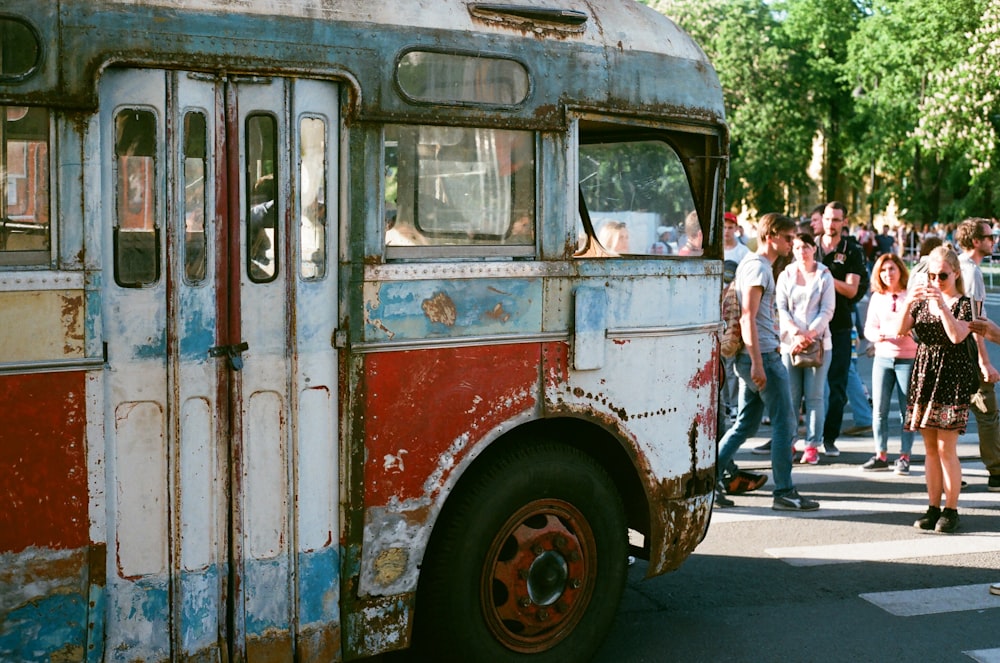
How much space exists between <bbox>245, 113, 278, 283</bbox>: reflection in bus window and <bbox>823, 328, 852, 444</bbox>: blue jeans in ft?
23.5

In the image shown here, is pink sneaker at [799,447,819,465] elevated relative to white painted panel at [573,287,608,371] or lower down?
lower down

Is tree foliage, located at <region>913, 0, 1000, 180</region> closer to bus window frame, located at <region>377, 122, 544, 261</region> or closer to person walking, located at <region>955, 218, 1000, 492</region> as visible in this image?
person walking, located at <region>955, 218, 1000, 492</region>

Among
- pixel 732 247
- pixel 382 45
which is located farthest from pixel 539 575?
pixel 732 247

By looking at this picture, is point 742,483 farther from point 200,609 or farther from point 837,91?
point 837,91

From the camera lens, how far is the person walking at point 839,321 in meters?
10.2

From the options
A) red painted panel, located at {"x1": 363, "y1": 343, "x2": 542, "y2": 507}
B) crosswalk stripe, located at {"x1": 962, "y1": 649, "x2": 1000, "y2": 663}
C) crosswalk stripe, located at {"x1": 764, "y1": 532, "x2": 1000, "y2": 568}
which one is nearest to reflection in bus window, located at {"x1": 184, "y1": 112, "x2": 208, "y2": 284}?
red painted panel, located at {"x1": 363, "y1": 343, "x2": 542, "y2": 507}

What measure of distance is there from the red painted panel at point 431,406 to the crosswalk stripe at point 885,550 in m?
2.99

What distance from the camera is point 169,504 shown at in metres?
3.94

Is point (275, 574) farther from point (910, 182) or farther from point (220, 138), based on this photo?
point (910, 182)

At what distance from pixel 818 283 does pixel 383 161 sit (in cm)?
588

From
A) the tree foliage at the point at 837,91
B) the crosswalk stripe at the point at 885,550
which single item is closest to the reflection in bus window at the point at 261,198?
the crosswalk stripe at the point at 885,550

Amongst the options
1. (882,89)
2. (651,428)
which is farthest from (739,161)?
(651,428)

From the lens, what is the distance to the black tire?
4555 millimetres

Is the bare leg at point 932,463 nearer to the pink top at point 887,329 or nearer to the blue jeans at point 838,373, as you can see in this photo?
the pink top at point 887,329
